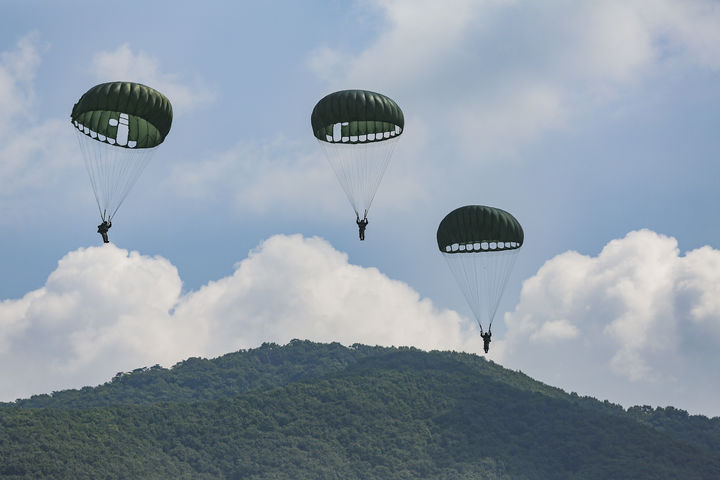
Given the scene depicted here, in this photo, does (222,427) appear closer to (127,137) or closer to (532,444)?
(532,444)

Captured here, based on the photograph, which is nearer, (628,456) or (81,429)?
(81,429)

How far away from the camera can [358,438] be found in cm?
14850

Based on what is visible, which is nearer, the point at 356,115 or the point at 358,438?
the point at 356,115

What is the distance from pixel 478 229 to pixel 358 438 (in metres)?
99.8

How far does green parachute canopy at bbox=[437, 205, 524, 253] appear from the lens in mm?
53406

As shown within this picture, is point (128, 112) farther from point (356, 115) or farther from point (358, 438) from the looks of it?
point (358, 438)

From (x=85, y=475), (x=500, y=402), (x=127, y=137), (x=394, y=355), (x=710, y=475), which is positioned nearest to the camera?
(x=127, y=137)

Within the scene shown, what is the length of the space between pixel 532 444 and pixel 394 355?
49324mm

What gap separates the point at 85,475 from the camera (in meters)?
116

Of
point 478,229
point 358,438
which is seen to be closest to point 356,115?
point 478,229

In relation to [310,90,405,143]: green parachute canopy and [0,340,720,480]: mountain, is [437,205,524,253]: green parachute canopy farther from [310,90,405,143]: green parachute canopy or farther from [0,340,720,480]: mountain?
[0,340,720,480]: mountain

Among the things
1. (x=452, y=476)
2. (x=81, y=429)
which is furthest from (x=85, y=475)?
(x=452, y=476)

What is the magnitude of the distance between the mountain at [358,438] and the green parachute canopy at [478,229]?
7482 centimetres

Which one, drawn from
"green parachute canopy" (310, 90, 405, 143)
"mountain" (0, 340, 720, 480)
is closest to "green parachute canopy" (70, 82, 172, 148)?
"green parachute canopy" (310, 90, 405, 143)
